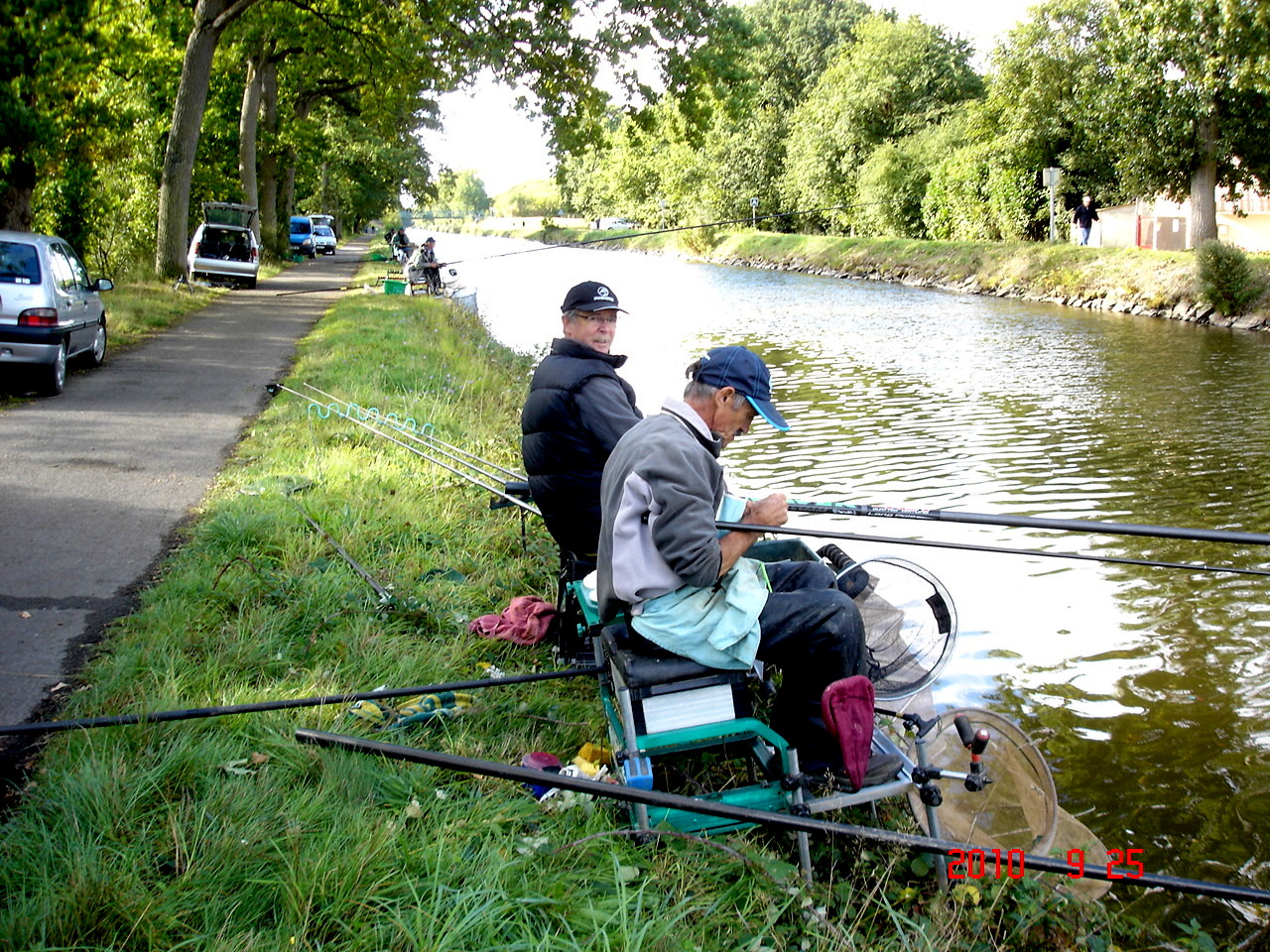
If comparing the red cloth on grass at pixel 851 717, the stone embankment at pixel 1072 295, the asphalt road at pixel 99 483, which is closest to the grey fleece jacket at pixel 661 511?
the red cloth on grass at pixel 851 717

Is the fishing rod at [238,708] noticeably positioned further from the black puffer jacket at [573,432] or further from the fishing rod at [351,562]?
Answer: the fishing rod at [351,562]

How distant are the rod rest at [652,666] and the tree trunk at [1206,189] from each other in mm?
27369

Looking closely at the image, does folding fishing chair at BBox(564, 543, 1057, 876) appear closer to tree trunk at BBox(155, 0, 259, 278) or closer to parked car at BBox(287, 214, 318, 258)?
tree trunk at BBox(155, 0, 259, 278)

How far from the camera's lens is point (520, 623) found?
205 inches

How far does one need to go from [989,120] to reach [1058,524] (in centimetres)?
3644

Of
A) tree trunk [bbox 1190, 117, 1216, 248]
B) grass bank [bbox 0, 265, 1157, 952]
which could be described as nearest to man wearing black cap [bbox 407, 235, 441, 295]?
tree trunk [bbox 1190, 117, 1216, 248]

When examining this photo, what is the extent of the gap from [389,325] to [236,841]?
13967mm

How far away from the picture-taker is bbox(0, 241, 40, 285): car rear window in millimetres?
10602

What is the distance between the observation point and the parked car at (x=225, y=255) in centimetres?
2474

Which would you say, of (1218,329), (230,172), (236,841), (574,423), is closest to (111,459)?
(574,423)

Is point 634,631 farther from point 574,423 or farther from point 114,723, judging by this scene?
point 114,723

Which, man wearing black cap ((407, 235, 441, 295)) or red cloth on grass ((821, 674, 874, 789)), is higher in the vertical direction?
man wearing black cap ((407, 235, 441, 295))

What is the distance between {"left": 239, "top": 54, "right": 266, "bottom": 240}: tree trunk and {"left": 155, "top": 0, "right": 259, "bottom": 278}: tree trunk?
24.9 feet

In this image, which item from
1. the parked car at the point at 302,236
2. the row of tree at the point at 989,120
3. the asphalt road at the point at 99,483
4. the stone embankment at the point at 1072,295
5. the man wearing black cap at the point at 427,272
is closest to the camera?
the asphalt road at the point at 99,483
